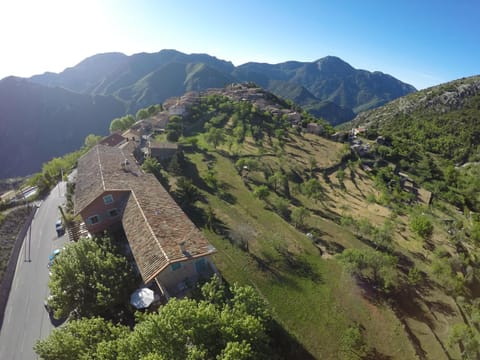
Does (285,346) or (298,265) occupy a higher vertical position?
(298,265)

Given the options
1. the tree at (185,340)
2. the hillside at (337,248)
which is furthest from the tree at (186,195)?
the tree at (185,340)

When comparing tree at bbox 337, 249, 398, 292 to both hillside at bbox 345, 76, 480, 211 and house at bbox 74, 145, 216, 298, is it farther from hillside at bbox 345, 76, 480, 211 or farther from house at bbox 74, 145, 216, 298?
hillside at bbox 345, 76, 480, 211

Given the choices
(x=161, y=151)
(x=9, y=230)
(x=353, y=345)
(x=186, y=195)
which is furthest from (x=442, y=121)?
(x=9, y=230)

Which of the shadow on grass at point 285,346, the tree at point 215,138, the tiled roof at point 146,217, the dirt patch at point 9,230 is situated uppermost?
the tree at point 215,138

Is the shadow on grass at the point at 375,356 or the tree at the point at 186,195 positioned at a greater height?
the tree at the point at 186,195

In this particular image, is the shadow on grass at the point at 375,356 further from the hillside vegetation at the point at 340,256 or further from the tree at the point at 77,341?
the tree at the point at 77,341

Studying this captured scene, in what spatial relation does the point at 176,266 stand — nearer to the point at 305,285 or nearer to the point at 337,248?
the point at 305,285

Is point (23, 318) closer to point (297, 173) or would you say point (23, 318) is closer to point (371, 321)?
point (371, 321)
